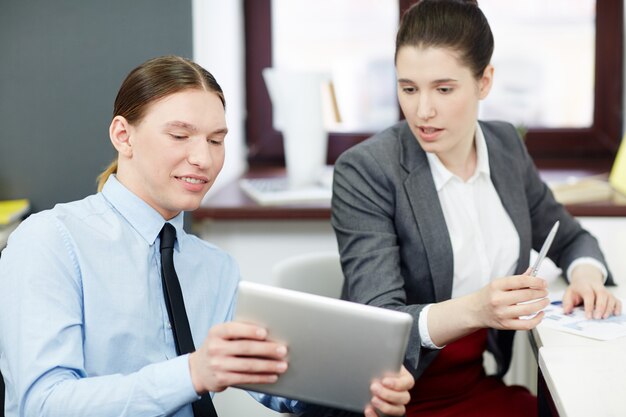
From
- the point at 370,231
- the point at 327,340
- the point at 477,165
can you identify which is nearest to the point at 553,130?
the point at 477,165

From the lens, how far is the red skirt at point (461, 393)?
1.72m

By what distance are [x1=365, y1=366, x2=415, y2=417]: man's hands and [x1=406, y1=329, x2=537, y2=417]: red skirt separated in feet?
1.71

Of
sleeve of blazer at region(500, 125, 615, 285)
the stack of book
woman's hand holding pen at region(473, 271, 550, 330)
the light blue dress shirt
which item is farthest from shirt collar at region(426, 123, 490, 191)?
the stack of book

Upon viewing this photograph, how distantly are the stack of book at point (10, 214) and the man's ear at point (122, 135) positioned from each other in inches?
30.6

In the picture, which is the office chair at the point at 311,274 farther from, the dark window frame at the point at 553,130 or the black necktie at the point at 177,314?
the dark window frame at the point at 553,130

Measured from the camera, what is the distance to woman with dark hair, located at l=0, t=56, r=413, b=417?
3.85 feet

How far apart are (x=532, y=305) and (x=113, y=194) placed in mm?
721

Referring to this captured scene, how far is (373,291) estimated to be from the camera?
5.40ft

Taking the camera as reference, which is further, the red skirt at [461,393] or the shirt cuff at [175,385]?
the red skirt at [461,393]

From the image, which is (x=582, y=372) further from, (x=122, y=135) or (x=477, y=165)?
(x=122, y=135)

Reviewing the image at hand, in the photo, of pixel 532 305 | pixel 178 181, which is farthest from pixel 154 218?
pixel 532 305

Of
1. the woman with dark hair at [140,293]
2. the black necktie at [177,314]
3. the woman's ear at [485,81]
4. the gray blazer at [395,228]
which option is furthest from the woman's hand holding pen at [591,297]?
the black necktie at [177,314]

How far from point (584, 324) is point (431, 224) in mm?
361

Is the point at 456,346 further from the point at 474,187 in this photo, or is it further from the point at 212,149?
the point at 212,149
